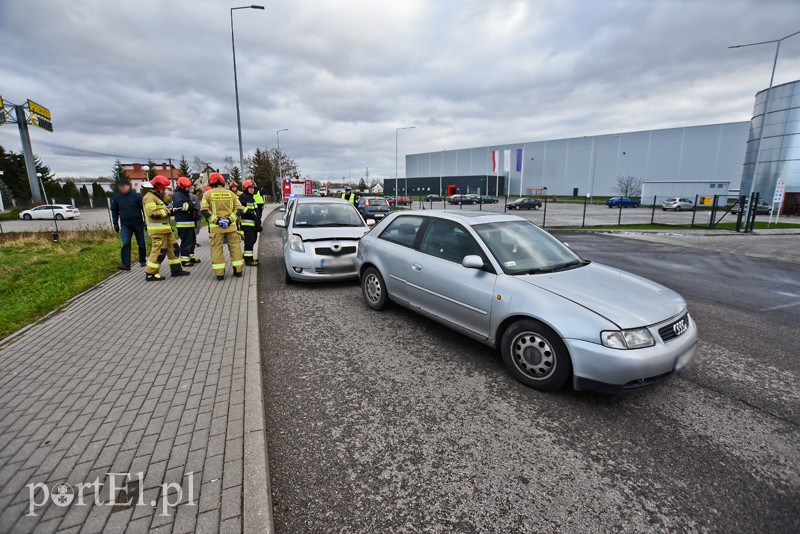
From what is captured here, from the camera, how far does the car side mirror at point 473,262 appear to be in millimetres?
3697

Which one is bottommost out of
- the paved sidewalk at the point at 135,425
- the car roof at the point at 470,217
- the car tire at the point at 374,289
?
the paved sidewalk at the point at 135,425

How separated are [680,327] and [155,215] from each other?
314 inches

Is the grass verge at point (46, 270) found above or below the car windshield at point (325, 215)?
below

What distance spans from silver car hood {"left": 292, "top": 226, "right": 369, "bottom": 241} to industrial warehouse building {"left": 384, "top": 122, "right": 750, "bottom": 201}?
148ft

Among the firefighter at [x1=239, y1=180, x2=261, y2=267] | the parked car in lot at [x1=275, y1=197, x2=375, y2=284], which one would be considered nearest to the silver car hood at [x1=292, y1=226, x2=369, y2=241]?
the parked car in lot at [x1=275, y1=197, x2=375, y2=284]

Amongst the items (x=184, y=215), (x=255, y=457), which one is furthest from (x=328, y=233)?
(x=255, y=457)

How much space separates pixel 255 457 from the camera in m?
2.39

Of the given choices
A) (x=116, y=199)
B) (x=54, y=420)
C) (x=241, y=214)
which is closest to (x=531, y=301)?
(x=54, y=420)

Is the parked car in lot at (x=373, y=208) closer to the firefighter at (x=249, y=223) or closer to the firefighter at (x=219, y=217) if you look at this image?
the firefighter at (x=249, y=223)

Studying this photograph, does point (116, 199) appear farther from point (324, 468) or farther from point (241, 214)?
point (324, 468)

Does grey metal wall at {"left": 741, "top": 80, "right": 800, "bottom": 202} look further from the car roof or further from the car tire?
the car tire

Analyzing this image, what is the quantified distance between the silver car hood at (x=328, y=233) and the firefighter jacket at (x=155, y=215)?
7.87 feet

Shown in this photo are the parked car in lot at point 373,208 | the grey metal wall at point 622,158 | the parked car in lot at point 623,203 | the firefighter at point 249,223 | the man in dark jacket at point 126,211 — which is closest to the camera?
the man in dark jacket at point 126,211

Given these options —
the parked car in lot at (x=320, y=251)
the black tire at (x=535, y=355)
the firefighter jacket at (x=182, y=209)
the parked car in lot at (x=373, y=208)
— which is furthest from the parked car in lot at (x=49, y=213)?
the black tire at (x=535, y=355)
